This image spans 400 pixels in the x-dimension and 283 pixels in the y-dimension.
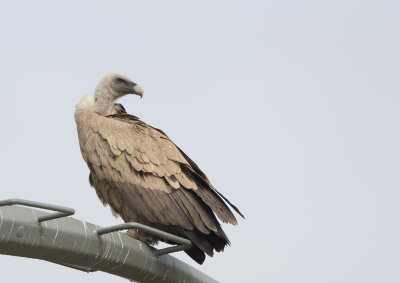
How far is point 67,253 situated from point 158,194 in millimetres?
2747

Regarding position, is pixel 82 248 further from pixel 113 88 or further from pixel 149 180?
pixel 113 88

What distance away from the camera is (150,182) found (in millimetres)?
7246

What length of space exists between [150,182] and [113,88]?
6.49ft

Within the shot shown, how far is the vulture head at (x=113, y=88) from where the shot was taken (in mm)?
8842

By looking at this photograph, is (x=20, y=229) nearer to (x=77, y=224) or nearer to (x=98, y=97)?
(x=77, y=224)

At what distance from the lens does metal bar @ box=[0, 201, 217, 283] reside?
413 centimetres

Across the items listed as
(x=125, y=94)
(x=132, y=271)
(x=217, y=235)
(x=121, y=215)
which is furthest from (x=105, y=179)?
(x=132, y=271)

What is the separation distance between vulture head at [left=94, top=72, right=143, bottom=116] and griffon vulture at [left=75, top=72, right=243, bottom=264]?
78 cm

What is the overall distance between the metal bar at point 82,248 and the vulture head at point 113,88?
11.9 feet

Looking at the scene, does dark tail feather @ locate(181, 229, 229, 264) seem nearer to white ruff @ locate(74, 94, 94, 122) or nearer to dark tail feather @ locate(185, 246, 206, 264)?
dark tail feather @ locate(185, 246, 206, 264)

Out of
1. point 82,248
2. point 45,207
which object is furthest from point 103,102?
point 45,207

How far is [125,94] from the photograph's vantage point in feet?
29.6

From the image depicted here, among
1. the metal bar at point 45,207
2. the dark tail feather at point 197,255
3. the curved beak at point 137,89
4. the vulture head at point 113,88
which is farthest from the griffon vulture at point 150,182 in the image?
the metal bar at point 45,207

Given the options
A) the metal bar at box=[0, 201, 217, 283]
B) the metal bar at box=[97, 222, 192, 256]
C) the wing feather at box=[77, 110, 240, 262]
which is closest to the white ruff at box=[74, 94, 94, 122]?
the wing feather at box=[77, 110, 240, 262]
